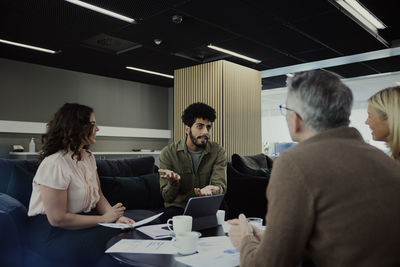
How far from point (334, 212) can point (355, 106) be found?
8.50 meters

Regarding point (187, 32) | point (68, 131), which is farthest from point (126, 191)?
point (187, 32)

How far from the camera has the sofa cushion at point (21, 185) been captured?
→ 90.0 inches

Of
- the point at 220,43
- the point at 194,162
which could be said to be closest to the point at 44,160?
the point at 194,162

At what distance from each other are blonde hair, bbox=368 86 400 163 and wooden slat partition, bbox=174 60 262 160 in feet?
11.2

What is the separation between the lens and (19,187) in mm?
2295

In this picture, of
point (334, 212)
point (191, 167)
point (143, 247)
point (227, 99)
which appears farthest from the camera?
point (227, 99)

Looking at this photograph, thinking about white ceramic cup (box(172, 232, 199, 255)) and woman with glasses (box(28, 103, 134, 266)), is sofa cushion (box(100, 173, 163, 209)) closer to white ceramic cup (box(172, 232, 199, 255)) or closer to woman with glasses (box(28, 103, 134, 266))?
woman with glasses (box(28, 103, 134, 266))

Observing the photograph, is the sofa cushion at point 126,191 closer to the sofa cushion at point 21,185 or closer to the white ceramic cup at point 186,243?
the sofa cushion at point 21,185

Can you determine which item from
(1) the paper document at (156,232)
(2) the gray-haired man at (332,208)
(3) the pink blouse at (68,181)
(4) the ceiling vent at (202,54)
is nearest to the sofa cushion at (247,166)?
(4) the ceiling vent at (202,54)

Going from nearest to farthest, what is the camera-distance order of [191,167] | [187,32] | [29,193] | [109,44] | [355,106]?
[29,193]
[191,167]
[187,32]
[109,44]
[355,106]

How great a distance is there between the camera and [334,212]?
80 cm

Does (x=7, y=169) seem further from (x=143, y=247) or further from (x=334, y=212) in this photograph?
(x=334, y=212)

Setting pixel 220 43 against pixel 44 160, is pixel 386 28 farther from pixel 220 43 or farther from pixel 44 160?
pixel 44 160

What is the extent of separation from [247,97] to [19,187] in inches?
167
